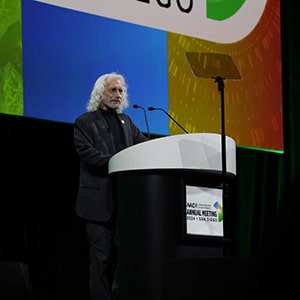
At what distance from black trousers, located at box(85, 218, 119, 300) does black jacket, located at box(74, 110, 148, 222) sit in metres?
0.05

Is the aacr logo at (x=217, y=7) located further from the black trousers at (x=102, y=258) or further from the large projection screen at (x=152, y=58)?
the black trousers at (x=102, y=258)

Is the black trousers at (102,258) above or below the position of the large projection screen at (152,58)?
below

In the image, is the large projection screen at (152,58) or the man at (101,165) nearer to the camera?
the man at (101,165)

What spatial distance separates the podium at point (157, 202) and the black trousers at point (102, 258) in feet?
0.96

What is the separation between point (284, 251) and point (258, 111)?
4239mm

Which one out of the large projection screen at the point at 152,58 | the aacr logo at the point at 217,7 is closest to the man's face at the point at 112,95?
the large projection screen at the point at 152,58

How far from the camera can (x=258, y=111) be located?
14.9 ft

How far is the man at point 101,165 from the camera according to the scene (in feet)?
10.8

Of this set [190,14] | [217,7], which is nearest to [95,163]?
[190,14]

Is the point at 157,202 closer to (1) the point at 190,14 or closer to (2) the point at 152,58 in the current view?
(2) the point at 152,58

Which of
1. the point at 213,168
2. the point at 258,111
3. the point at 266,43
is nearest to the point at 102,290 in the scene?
the point at 213,168

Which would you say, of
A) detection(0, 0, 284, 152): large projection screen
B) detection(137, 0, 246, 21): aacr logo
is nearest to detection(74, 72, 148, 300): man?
detection(0, 0, 284, 152): large projection screen

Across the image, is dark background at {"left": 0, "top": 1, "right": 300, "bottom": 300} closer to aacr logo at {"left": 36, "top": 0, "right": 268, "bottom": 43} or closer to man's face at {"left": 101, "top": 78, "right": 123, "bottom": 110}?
man's face at {"left": 101, "top": 78, "right": 123, "bottom": 110}

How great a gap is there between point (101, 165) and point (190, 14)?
1.45 metres
